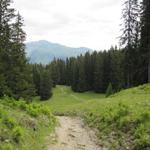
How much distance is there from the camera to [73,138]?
558 inches

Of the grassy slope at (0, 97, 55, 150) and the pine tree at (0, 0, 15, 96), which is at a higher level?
the pine tree at (0, 0, 15, 96)

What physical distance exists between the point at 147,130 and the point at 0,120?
19.6ft

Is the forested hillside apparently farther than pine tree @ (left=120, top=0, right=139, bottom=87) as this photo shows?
No

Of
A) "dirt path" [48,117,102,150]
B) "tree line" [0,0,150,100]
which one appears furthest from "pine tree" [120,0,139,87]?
"dirt path" [48,117,102,150]

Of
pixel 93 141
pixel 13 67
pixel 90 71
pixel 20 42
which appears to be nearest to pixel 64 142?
pixel 93 141

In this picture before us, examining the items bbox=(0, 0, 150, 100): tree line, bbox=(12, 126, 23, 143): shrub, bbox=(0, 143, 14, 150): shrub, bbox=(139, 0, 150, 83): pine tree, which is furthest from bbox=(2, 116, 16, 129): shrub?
bbox=(139, 0, 150, 83): pine tree

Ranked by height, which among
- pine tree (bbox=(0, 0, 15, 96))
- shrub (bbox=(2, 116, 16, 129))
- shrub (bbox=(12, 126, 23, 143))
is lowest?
shrub (bbox=(12, 126, 23, 143))

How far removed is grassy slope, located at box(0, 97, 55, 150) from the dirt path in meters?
0.50

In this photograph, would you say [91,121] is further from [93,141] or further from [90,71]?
[90,71]

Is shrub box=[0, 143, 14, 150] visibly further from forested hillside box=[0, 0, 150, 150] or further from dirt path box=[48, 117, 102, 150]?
dirt path box=[48, 117, 102, 150]

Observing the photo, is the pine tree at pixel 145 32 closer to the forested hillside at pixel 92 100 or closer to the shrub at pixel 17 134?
the forested hillside at pixel 92 100

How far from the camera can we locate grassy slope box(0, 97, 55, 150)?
10703mm

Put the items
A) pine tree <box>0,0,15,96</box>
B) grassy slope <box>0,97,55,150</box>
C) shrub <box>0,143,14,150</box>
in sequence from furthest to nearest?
pine tree <box>0,0,15,96</box> < grassy slope <box>0,97,55,150</box> < shrub <box>0,143,14,150</box>

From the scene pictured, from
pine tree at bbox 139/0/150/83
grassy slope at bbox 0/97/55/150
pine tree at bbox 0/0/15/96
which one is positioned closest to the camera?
grassy slope at bbox 0/97/55/150
